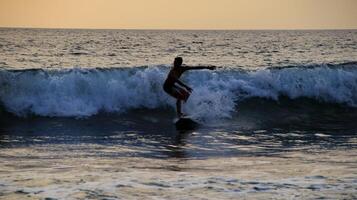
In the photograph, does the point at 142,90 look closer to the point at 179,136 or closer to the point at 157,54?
the point at 179,136

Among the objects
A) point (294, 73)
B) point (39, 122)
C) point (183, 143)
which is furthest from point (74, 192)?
point (294, 73)

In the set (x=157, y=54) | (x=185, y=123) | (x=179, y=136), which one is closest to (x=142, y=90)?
(x=185, y=123)

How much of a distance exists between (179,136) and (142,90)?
18.7 feet

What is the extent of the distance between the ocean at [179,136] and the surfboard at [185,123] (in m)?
0.17

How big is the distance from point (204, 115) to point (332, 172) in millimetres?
8451

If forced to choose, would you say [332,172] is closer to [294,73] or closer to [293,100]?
[293,100]

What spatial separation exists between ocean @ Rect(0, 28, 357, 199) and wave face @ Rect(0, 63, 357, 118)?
3 centimetres

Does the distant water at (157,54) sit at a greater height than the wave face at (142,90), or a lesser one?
greater

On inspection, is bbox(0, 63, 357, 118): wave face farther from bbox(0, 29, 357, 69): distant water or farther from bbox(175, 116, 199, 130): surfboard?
bbox(0, 29, 357, 69): distant water

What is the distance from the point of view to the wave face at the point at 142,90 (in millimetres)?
17828

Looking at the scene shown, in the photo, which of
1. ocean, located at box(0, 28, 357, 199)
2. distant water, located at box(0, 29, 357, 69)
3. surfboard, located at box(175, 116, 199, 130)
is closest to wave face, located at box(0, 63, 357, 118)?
ocean, located at box(0, 28, 357, 199)

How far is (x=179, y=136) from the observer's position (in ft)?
45.5

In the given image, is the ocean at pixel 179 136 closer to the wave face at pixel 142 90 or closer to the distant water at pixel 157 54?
the wave face at pixel 142 90

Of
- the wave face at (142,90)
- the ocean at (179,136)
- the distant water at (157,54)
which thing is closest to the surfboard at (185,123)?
the ocean at (179,136)
